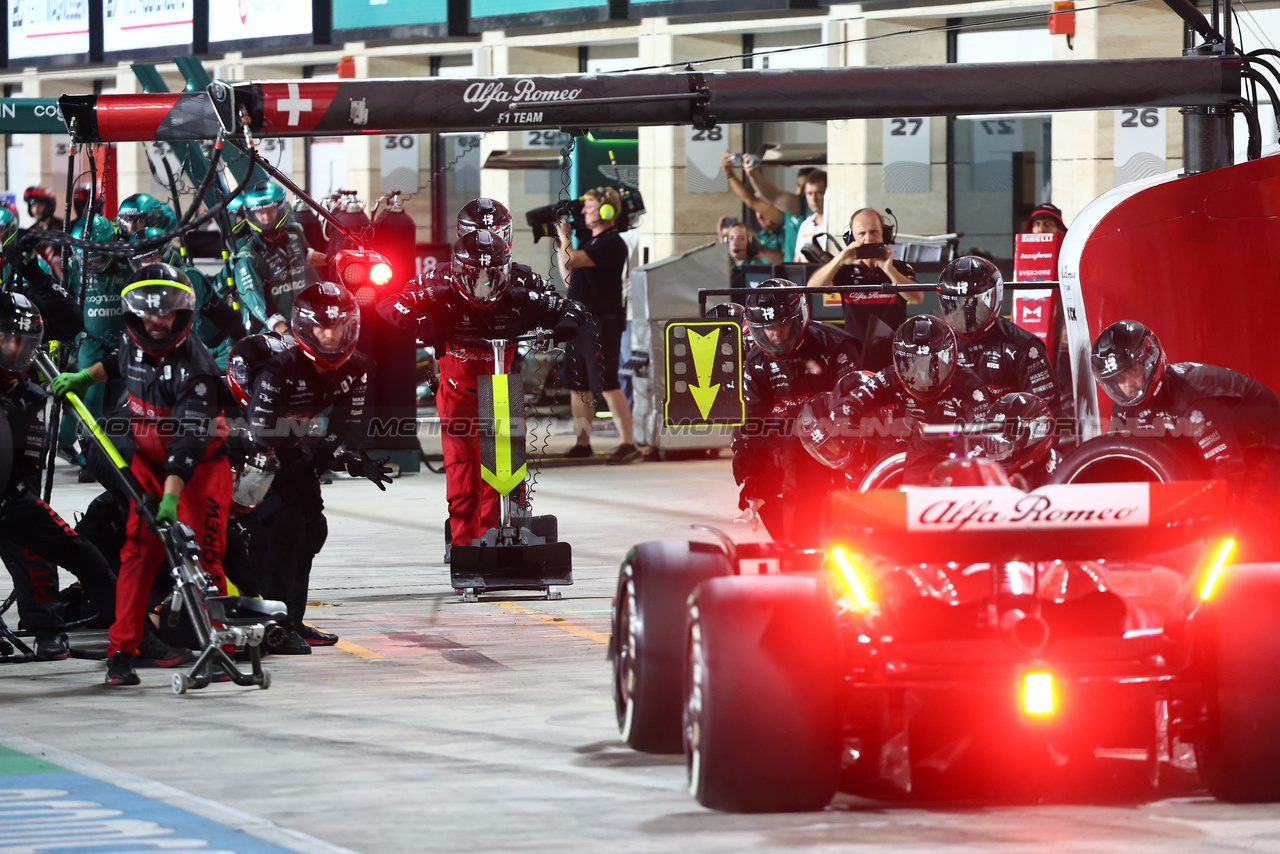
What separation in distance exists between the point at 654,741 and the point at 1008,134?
14.6m

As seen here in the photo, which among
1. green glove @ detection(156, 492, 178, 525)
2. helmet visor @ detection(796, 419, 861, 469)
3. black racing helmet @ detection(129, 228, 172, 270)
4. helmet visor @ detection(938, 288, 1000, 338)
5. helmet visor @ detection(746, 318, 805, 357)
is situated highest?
black racing helmet @ detection(129, 228, 172, 270)

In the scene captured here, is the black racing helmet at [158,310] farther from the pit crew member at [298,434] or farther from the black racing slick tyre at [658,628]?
the black racing slick tyre at [658,628]

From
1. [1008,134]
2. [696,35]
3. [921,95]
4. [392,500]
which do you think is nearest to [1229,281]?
[921,95]

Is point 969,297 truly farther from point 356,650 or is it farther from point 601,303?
point 601,303

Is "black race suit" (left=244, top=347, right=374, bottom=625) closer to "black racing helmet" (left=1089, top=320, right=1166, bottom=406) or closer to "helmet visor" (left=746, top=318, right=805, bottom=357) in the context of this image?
"helmet visor" (left=746, top=318, right=805, bottom=357)

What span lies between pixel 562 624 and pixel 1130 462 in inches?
Answer: 133

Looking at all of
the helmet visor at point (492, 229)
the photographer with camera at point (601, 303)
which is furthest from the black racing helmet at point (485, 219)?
the photographer with camera at point (601, 303)

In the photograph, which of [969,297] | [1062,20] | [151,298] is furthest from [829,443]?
[1062,20]

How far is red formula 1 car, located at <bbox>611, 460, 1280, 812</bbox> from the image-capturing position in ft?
18.9

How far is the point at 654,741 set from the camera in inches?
256

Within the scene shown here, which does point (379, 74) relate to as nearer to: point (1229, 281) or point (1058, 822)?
point (1229, 281)

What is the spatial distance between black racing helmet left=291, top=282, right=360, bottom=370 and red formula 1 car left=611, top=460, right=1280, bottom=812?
12.2 feet

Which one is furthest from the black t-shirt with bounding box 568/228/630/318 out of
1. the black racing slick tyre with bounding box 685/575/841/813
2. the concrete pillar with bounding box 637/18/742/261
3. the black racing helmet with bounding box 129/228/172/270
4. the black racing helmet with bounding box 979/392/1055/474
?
the black racing slick tyre with bounding box 685/575/841/813

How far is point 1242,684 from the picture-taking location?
5.89 m
